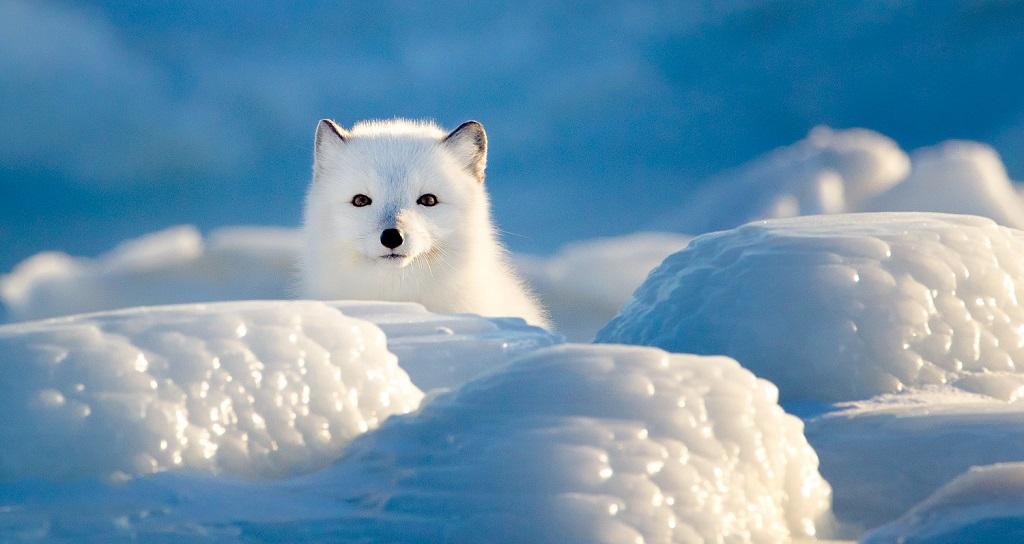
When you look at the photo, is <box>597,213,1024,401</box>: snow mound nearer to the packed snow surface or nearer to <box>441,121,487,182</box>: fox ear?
the packed snow surface

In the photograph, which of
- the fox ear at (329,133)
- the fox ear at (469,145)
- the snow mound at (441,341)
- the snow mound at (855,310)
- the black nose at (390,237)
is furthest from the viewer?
the fox ear at (469,145)

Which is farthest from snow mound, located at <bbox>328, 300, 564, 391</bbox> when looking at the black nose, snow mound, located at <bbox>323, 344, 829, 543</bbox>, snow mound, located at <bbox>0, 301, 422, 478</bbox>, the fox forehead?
the fox forehead

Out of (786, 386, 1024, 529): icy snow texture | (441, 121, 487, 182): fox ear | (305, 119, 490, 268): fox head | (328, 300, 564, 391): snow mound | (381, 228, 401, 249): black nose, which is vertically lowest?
(786, 386, 1024, 529): icy snow texture

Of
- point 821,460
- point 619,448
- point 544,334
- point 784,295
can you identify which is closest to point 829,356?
point 784,295

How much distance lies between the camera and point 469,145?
6.36 meters

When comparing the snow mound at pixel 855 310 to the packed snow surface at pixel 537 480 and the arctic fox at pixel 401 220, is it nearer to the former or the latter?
the packed snow surface at pixel 537 480

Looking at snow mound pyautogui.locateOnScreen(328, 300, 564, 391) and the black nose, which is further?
the black nose

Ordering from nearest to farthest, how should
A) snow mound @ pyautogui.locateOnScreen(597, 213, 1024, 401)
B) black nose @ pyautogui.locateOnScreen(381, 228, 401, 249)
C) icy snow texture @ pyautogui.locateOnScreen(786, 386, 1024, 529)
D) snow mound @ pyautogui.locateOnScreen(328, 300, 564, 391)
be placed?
icy snow texture @ pyautogui.locateOnScreen(786, 386, 1024, 529) → snow mound @ pyautogui.locateOnScreen(328, 300, 564, 391) → snow mound @ pyautogui.locateOnScreen(597, 213, 1024, 401) → black nose @ pyautogui.locateOnScreen(381, 228, 401, 249)

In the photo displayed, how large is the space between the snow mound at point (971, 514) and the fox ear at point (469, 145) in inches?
155

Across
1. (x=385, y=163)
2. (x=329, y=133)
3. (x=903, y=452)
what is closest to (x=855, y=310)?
(x=903, y=452)

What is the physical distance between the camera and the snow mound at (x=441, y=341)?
3.90 meters

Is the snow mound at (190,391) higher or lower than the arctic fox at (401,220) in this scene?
lower

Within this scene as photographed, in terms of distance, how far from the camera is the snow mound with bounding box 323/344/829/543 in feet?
8.62

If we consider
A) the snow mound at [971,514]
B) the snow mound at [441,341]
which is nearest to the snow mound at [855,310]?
the snow mound at [441,341]
